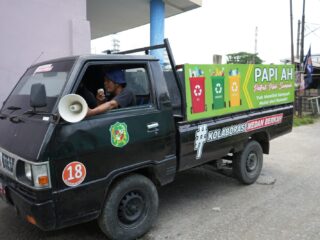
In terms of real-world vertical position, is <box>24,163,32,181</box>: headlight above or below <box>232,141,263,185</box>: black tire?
above

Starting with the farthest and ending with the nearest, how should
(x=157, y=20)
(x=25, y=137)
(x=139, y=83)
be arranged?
(x=157, y=20), (x=139, y=83), (x=25, y=137)

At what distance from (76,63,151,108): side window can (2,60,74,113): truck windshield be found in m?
0.29

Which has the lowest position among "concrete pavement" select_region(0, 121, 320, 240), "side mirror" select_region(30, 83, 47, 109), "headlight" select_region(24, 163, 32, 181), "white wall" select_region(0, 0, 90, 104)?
"concrete pavement" select_region(0, 121, 320, 240)

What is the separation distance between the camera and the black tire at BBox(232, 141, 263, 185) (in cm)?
523

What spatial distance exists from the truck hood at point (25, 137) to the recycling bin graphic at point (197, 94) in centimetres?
184

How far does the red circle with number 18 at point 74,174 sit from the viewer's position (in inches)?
115

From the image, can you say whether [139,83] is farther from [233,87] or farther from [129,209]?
[233,87]

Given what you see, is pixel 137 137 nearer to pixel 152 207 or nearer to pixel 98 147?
pixel 98 147

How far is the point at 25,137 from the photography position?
3047 millimetres

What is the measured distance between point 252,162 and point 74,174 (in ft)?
11.2

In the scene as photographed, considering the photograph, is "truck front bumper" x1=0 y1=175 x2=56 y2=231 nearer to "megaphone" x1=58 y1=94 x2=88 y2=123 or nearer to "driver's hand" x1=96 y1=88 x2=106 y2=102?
"megaphone" x1=58 y1=94 x2=88 y2=123

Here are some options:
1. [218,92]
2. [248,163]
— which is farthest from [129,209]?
[248,163]

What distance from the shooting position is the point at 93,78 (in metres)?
3.79

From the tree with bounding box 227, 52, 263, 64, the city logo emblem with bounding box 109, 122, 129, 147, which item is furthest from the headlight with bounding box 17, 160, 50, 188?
the tree with bounding box 227, 52, 263, 64
